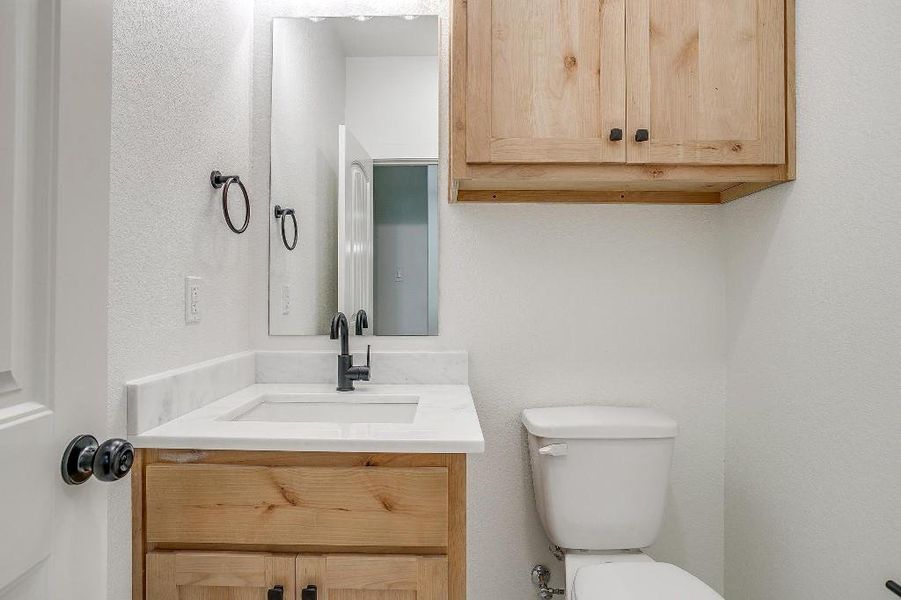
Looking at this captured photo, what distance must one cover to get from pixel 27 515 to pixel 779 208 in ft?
5.47

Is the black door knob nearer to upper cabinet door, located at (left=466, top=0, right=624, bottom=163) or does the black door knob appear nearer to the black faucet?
the black faucet

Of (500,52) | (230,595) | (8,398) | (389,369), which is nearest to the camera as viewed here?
(8,398)

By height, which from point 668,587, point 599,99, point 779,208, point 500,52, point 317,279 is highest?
point 500,52

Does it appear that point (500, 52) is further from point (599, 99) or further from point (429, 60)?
point (429, 60)

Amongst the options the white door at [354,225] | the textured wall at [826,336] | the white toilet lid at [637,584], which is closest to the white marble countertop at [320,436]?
the white toilet lid at [637,584]

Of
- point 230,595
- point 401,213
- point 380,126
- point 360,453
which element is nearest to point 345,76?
point 380,126

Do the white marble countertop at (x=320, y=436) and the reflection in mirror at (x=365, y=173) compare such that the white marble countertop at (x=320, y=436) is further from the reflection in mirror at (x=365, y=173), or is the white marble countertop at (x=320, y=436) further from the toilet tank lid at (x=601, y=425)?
the reflection in mirror at (x=365, y=173)

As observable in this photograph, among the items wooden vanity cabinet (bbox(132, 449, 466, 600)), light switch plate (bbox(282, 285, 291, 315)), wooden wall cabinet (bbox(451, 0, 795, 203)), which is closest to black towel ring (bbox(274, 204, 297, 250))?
light switch plate (bbox(282, 285, 291, 315))

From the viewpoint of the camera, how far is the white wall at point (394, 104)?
1.77 meters

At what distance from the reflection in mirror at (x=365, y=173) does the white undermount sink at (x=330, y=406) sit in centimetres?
27

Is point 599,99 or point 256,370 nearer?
point 599,99

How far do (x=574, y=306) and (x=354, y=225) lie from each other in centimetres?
73

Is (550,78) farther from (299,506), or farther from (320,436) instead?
(299,506)

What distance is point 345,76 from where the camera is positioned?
178 cm
